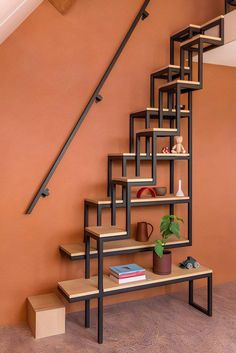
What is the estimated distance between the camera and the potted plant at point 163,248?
2.82m

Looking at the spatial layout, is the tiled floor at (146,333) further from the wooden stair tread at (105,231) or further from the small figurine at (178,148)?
the small figurine at (178,148)

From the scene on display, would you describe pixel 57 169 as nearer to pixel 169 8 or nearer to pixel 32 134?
pixel 32 134

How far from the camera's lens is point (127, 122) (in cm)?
323

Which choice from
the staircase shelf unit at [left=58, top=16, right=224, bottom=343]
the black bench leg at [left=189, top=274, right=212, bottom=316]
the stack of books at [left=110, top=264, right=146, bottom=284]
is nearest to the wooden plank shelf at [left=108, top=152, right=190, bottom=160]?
the staircase shelf unit at [left=58, top=16, right=224, bottom=343]

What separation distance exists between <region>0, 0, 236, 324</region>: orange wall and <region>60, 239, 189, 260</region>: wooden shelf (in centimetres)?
13

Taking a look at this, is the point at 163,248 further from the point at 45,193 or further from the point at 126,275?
the point at 45,193

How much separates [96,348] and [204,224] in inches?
66.8

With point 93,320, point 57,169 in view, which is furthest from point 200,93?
point 93,320

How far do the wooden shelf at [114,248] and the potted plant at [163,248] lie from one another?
0.12 meters

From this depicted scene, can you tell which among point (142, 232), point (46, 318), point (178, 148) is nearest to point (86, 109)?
point (178, 148)

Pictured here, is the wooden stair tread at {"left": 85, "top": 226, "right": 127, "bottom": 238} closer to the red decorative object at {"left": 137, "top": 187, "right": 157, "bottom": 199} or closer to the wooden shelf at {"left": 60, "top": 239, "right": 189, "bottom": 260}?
the wooden shelf at {"left": 60, "top": 239, "right": 189, "bottom": 260}

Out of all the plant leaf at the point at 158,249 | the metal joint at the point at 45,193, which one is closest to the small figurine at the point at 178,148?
the plant leaf at the point at 158,249

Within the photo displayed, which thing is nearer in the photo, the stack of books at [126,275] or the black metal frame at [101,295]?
the black metal frame at [101,295]

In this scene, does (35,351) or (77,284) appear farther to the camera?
(77,284)
